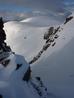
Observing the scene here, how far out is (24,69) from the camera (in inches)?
1658

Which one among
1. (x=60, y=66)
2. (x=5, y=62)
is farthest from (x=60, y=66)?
(x=5, y=62)

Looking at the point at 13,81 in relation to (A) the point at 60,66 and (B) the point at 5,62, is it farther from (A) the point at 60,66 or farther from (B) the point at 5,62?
(A) the point at 60,66

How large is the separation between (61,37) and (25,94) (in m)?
79.6

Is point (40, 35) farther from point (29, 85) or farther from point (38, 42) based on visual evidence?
point (29, 85)

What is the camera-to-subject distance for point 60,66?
93375mm

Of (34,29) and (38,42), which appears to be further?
(34,29)

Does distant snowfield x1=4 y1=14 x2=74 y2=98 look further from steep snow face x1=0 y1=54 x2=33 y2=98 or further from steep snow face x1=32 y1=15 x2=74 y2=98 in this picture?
steep snow face x1=0 y1=54 x2=33 y2=98

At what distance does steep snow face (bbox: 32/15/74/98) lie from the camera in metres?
72.8

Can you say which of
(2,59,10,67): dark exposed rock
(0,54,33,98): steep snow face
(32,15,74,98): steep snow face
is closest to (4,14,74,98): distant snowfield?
(32,15,74,98): steep snow face

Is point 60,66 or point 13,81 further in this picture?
point 60,66

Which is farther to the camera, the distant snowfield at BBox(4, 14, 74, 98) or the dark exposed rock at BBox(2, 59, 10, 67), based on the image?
the distant snowfield at BBox(4, 14, 74, 98)

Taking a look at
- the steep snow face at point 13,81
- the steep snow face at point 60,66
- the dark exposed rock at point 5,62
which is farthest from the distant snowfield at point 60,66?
the dark exposed rock at point 5,62

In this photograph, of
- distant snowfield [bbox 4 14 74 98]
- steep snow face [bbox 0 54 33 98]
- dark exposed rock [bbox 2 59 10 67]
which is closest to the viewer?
steep snow face [bbox 0 54 33 98]

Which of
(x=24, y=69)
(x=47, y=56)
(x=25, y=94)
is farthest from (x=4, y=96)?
(x=47, y=56)
